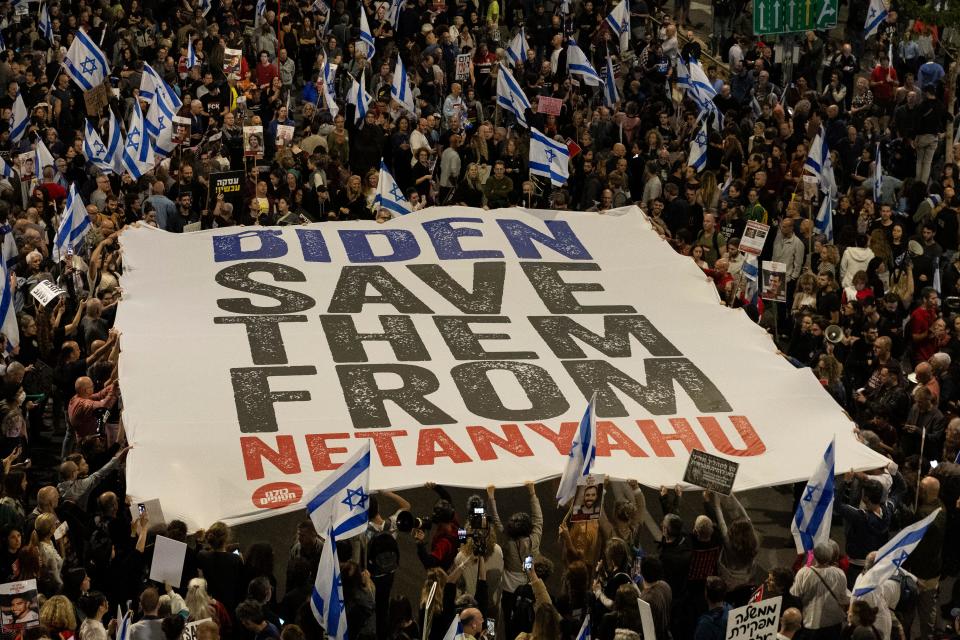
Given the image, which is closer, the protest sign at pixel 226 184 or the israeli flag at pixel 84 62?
the protest sign at pixel 226 184

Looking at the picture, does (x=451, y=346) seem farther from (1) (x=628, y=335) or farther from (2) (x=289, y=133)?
(2) (x=289, y=133)

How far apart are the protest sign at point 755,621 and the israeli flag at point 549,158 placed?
1096 cm

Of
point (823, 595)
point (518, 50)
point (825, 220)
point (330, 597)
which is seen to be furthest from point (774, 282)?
point (518, 50)

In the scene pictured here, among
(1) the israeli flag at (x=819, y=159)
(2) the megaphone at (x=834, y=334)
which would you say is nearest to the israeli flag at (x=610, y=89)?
(1) the israeli flag at (x=819, y=159)

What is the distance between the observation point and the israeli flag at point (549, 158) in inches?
912

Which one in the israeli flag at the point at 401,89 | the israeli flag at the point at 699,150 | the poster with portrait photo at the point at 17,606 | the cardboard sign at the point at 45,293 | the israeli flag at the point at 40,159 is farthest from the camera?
the israeli flag at the point at 401,89

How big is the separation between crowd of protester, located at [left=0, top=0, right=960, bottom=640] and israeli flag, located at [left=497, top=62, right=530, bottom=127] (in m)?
0.52

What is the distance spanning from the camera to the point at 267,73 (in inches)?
1114

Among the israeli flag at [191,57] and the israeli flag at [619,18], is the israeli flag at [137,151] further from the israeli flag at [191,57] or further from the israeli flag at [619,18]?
the israeli flag at [619,18]

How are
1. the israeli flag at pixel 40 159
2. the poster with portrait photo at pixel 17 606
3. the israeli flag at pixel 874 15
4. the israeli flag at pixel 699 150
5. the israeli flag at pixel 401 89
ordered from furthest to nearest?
the israeli flag at pixel 874 15
the israeli flag at pixel 401 89
the israeli flag at pixel 699 150
the israeli flag at pixel 40 159
the poster with portrait photo at pixel 17 606

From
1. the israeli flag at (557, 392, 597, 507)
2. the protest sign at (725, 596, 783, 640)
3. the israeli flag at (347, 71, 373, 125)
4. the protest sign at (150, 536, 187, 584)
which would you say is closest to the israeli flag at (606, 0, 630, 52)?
the israeli flag at (347, 71, 373, 125)

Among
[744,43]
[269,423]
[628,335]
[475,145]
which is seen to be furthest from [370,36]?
[269,423]

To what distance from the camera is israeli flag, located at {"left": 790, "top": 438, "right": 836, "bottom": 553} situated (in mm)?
14461

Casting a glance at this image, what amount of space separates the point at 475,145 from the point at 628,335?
295 inches
